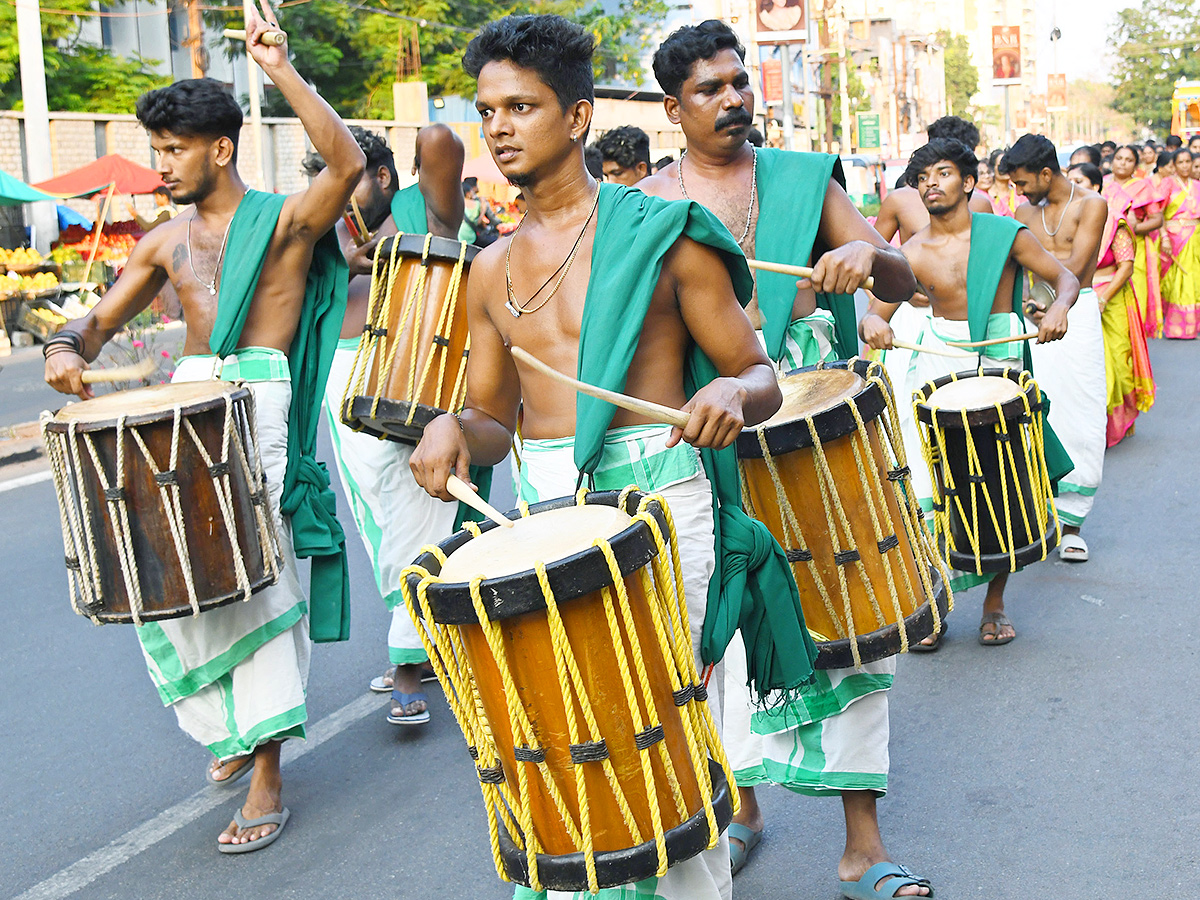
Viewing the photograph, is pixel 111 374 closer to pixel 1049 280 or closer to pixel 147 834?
pixel 147 834

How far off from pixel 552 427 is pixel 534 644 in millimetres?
720

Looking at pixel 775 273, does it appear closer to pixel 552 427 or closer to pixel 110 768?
pixel 552 427

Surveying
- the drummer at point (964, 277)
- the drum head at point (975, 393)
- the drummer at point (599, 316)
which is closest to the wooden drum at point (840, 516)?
the drummer at point (599, 316)

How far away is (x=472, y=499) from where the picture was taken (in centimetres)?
277

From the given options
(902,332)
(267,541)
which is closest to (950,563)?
(902,332)

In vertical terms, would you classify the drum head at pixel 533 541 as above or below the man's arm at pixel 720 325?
below

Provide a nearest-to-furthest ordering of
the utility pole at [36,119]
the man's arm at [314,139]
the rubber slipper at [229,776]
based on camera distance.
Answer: the man's arm at [314,139]
the rubber slipper at [229,776]
the utility pole at [36,119]

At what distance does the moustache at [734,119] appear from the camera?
13.2 ft

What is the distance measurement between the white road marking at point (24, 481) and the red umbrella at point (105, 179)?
38.2 ft

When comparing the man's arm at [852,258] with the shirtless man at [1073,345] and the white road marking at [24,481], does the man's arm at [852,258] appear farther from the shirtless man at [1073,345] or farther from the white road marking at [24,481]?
the white road marking at [24,481]

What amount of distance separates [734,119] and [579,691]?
7.17 feet

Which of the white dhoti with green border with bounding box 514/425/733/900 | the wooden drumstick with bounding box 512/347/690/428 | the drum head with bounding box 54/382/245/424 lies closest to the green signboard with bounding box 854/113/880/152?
the drum head with bounding box 54/382/245/424

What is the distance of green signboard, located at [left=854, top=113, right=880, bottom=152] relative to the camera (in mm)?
57750

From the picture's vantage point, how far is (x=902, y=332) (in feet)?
22.5
